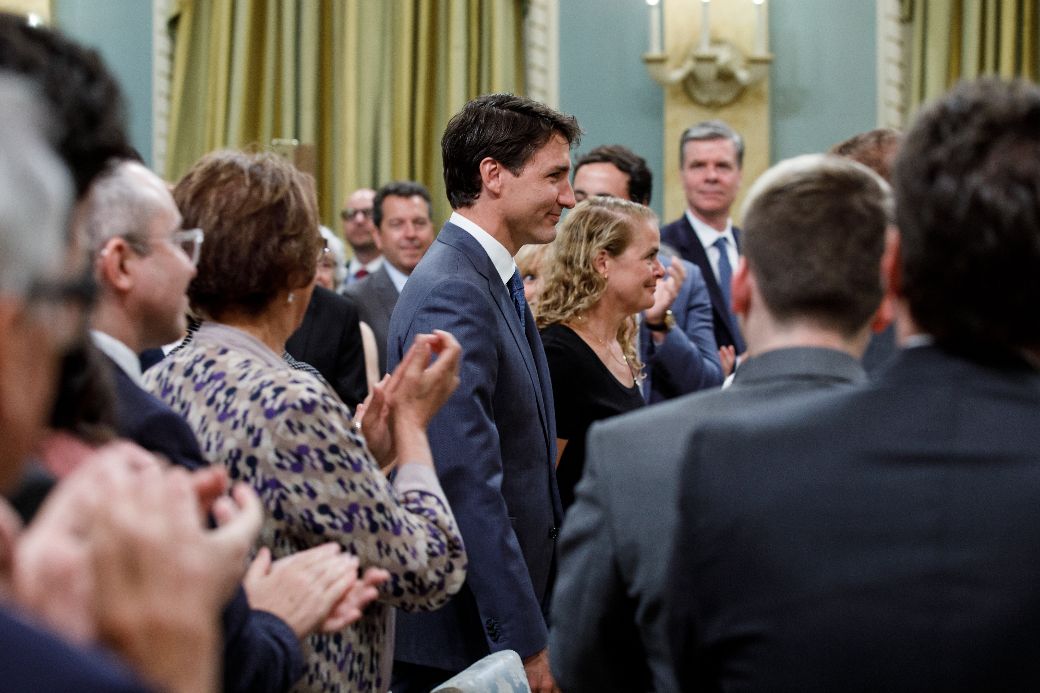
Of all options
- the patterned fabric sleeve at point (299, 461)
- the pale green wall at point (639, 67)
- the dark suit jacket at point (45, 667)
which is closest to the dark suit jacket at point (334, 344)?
the pale green wall at point (639, 67)

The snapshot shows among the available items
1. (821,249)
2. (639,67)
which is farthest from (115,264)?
(639,67)

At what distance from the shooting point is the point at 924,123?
127 cm

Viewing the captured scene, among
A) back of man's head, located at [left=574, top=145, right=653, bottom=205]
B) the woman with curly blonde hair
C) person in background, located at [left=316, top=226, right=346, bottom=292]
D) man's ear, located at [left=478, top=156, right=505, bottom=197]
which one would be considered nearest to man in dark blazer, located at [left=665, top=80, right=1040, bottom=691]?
man's ear, located at [left=478, top=156, right=505, bottom=197]

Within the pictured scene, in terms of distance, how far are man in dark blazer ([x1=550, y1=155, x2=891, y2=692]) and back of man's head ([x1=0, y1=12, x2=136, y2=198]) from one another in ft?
2.29

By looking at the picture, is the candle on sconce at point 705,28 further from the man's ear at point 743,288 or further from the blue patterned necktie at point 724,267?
the man's ear at point 743,288

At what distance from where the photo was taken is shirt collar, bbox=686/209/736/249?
15.3 feet

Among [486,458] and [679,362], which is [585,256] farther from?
[486,458]

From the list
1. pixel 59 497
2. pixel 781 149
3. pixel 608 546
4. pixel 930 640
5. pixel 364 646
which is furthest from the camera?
pixel 781 149

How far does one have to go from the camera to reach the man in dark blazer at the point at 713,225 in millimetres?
4410

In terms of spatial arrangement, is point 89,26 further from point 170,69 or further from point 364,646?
point 364,646

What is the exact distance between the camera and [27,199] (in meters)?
0.80

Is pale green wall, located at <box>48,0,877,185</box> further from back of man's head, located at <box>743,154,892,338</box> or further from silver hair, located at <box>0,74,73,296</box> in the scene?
silver hair, located at <box>0,74,73,296</box>

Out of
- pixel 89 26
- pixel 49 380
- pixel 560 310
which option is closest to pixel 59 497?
pixel 49 380

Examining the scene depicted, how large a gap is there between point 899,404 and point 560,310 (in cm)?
229
